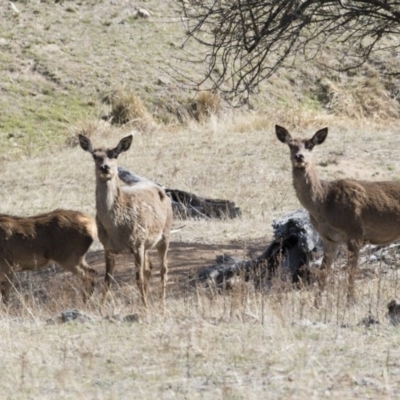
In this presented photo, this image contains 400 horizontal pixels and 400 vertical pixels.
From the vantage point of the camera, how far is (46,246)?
40.0 feet

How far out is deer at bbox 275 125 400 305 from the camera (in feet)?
38.8

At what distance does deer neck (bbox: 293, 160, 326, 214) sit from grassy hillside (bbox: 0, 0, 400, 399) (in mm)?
857

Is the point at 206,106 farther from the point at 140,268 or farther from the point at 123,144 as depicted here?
the point at 140,268

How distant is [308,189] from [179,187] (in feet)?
25.9

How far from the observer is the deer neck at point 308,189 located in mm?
11836

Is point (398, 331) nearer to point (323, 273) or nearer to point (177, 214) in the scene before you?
point (323, 273)

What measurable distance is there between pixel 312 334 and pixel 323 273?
2038 millimetres

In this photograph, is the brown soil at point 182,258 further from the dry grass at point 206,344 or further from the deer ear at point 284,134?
the deer ear at point 284,134

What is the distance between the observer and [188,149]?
2225cm

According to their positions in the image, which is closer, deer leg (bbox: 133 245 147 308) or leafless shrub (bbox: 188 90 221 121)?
deer leg (bbox: 133 245 147 308)

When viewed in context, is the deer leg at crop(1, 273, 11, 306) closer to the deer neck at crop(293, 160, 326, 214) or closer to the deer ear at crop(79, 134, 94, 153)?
the deer ear at crop(79, 134, 94, 153)

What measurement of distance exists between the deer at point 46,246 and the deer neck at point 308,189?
246cm

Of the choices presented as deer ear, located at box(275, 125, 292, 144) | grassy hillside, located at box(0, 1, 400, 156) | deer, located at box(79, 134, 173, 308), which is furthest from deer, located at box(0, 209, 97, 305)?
grassy hillside, located at box(0, 1, 400, 156)

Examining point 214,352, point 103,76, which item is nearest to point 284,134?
point 214,352
